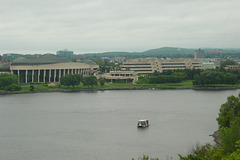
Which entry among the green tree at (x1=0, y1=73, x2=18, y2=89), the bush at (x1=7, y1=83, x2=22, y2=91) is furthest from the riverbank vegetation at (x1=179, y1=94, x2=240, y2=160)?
the green tree at (x1=0, y1=73, x2=18, y2=89)

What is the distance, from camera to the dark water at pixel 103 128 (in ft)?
86.7

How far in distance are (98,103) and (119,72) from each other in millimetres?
33288

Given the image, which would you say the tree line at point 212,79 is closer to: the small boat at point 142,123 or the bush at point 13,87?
the bush at point 13,87

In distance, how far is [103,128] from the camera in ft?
110

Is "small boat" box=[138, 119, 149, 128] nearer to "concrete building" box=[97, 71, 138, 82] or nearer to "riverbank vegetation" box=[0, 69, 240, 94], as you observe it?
"riverbank vegetation" box=[0, 69, 240, 94]

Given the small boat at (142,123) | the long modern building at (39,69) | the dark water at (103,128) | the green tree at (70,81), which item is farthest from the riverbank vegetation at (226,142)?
the long modern building at (39,69)

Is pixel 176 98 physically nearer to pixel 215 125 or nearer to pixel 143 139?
pixel 215 125

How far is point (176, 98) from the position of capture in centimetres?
5319

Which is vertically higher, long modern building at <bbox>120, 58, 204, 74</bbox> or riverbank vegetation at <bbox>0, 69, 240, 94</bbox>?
long modern building at <bbox>120, 58, 204, 74</bbox>

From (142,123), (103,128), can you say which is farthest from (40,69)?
(142,123)

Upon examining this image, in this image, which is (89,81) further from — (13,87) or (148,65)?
(148,65)

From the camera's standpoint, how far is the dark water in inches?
1040

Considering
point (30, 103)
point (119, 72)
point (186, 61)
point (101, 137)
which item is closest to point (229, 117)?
point (101, 137)

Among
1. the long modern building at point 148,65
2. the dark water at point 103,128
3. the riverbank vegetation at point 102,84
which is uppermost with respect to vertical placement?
the long modern building at point 148,65
